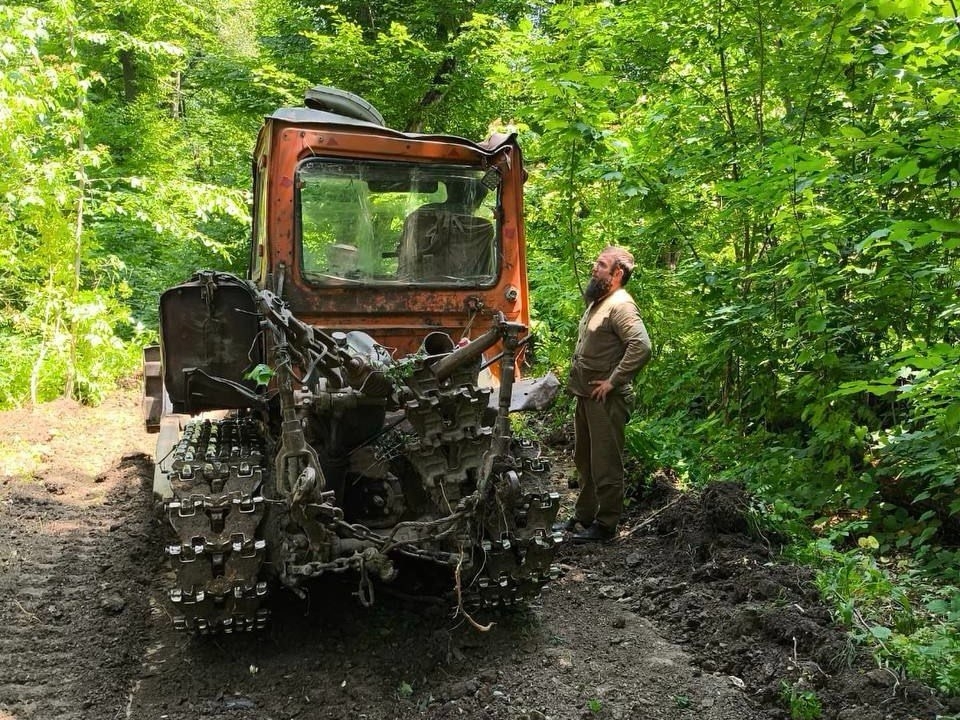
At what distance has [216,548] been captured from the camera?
132 inches

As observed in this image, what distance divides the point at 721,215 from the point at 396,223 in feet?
8.35

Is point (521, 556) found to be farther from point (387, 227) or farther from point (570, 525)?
point (387, 227)

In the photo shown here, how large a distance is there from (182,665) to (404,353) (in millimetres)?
1970

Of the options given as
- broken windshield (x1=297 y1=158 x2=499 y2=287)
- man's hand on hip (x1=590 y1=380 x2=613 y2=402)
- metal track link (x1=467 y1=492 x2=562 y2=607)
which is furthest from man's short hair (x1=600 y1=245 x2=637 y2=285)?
metal track link (x1=467 y1=492 x2=562 y2=607)

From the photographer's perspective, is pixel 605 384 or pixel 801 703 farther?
pixel 605 384

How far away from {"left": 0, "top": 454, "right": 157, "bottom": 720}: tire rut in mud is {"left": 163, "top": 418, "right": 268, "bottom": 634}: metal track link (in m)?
0.52

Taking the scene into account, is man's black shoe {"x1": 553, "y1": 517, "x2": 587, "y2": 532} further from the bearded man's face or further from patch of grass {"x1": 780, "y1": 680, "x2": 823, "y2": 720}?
patch of grass {"x1": 780, "y1": 680, "x2": 823, "y2": 720}

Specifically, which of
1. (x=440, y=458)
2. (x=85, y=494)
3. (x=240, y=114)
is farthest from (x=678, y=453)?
(x=240, y=114)

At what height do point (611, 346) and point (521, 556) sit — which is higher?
point (611, 346)

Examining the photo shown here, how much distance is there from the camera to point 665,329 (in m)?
7.14

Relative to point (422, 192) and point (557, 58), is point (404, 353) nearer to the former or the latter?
point (422, 192)

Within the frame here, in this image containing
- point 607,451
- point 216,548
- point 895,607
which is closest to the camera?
point 216,548

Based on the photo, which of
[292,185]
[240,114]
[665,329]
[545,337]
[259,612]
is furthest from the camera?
[240,114]

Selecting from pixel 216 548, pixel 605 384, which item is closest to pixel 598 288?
pixel 605 384
